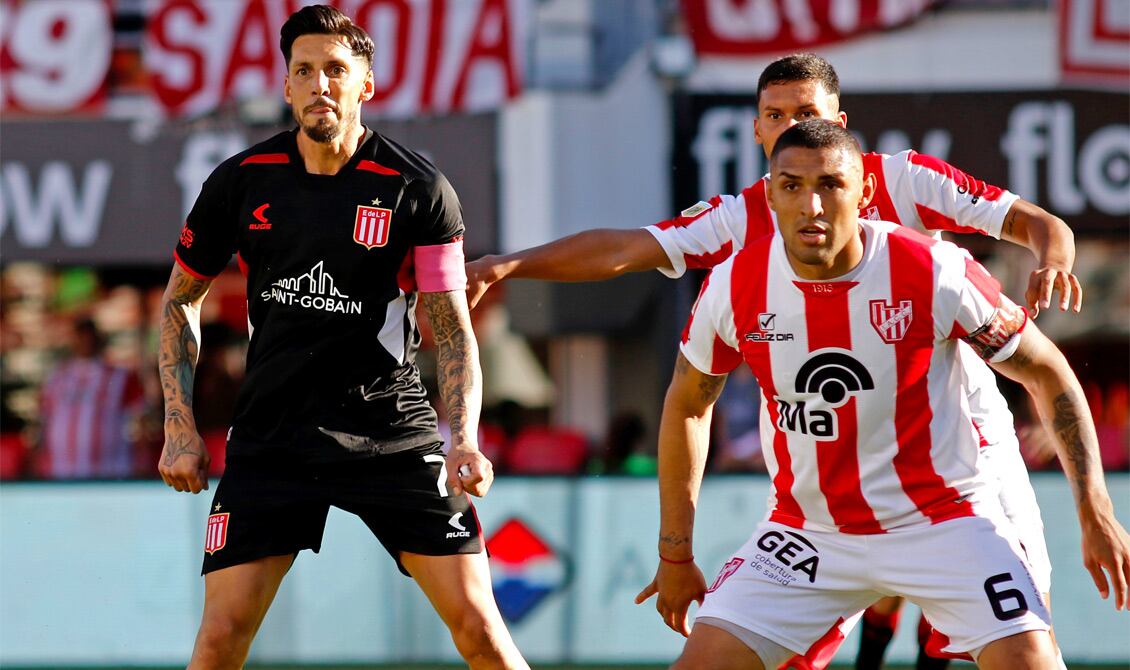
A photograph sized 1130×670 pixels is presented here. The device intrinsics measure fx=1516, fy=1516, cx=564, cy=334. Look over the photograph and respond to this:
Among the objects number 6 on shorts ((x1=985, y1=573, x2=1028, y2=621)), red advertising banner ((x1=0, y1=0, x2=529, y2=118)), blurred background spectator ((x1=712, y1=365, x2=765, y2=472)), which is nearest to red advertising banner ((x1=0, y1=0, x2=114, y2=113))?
red advertising banner ((x1=0, y1=0, x2=529, y2=118))

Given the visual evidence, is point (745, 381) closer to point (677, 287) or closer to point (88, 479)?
point (677, 287)

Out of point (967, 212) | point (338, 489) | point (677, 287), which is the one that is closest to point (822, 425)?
point (967, 212)

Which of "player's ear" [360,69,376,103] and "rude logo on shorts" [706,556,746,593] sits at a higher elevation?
"player's ear" [360,69,376,103]

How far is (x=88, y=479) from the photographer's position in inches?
313

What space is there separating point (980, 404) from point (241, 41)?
7.20 m

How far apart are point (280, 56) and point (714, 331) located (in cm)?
660

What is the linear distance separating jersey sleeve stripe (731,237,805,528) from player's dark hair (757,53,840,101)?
2.08 ft

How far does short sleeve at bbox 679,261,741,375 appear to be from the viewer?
4.07m

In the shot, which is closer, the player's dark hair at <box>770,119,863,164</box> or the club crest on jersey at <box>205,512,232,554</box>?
the player's dark hair at <box>770,119,863,164</box>

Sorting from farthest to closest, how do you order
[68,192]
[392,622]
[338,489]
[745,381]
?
[68,192], [745,381], [392,622], [338,489]

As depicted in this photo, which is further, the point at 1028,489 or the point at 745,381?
the point at 745,381

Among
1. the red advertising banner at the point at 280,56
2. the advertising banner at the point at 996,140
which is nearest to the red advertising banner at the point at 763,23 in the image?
the advertising banner at the point at 996,140

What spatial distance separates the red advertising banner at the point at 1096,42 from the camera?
32.7 feet

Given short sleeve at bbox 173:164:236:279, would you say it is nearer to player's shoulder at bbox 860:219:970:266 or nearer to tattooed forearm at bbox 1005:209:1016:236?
player's shoulder at bbox 860:219:970:266
